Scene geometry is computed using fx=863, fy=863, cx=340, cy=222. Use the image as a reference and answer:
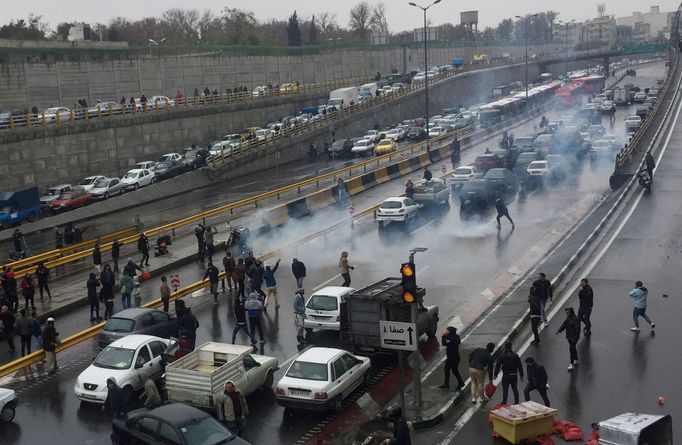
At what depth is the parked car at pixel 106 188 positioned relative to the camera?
45.4 meters

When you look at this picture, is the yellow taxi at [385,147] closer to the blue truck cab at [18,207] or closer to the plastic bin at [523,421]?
the blue truck cab at [18,207]

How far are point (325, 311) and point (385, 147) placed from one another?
40.1 m

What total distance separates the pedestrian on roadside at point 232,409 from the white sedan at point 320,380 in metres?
0.96

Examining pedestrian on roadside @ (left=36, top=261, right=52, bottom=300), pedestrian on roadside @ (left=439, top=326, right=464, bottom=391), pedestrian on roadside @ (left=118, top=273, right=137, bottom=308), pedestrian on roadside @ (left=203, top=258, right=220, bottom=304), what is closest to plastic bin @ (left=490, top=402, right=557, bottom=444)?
pedestrian on roadside @ (left=439, top=326, right=464, bottom=391)

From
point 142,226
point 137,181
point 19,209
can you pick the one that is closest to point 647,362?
point 142,226

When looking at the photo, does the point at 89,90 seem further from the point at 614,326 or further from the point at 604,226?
the point at 614,326

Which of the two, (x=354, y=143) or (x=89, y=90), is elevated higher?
(x=89, y=90)

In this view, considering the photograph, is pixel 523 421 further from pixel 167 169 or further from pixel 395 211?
pixel 167 169

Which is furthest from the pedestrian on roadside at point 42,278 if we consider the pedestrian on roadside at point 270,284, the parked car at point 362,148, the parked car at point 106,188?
the parked car at point 362,148

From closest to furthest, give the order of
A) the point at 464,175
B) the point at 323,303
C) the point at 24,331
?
the point at 24,331, the point at 323,303, the point at 464,175

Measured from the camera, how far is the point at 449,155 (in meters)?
57.9


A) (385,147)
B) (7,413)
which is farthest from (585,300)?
(385,147)

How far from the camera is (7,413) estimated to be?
1672cm

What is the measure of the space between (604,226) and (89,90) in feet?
133
